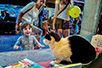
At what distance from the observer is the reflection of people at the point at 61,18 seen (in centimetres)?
176

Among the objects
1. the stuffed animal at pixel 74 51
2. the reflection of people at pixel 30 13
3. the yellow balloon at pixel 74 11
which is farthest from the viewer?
the yellow balloon at pixel 74 11

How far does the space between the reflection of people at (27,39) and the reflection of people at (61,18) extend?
0.47 metres

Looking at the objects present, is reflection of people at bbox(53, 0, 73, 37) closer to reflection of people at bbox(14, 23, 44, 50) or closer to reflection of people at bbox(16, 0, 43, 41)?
reflection of people at bbox(16, 0, 43, 41)

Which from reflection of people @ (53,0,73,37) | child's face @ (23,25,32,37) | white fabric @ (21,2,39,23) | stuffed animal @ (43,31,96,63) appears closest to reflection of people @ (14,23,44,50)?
child's face @ (23,25,32,37)

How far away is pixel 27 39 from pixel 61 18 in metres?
0.77

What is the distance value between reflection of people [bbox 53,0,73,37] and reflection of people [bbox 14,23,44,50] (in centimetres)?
47

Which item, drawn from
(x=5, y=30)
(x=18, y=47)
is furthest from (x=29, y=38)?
(x=5, y=30)

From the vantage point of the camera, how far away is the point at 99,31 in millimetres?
1677

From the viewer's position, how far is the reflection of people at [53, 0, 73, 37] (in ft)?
5.78

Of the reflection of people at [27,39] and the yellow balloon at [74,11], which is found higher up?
the yellow balloon at [74,11]

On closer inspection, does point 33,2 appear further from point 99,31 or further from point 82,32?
point 99,31

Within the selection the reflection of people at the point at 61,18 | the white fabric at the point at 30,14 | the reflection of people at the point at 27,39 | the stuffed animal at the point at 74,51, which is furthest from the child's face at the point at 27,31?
the stuffed animal at the point at 74,51

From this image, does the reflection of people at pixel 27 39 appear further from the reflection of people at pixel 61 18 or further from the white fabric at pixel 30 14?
the reflection of people at pixel 61 18

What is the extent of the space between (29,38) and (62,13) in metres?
0.80
